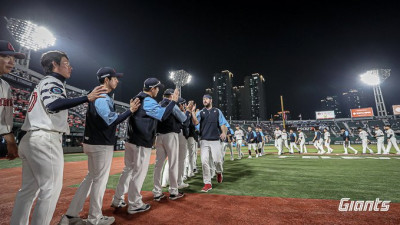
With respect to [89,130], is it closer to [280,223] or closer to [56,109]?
[56,109]

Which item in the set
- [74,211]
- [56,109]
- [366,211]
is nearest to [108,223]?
[74,211]

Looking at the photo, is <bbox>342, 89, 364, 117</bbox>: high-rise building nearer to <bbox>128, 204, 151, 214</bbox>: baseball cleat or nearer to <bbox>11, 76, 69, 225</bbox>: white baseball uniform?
<bbox>128, 204, 151, 214</bbox>: baseball cleat

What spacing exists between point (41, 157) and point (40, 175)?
0.18 meters

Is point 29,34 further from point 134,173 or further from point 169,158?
point 134,173

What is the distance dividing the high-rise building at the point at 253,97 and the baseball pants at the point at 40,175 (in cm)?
10957

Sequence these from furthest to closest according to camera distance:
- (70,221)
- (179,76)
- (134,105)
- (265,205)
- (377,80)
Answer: (377,80) < (179,76) < (265,205) < (134,105) < (70,221)

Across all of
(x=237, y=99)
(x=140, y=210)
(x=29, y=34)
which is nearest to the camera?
(x=140, y=210)

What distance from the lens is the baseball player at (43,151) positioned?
1872 millimetres

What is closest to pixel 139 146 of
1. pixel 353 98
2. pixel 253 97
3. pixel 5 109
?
pixel 5 109

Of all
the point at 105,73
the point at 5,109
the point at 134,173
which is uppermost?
the point at 105,73

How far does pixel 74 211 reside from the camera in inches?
107

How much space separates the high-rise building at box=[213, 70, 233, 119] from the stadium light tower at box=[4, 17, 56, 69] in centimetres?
9002

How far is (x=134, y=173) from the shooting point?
330 cm

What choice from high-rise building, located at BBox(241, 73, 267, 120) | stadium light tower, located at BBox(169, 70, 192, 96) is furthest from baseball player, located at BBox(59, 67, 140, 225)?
high-rise building, located at BBox(241, 73, 267, 120)
